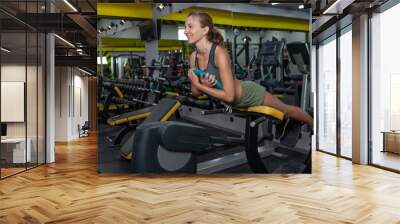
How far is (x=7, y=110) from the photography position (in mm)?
6867

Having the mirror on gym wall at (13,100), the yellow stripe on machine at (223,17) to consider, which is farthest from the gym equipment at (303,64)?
the mirror on gym wall at (13,100)

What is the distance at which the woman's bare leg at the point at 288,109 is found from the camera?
261 inches

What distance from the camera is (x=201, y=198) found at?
5043 mm

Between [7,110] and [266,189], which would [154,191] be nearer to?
[266,189]

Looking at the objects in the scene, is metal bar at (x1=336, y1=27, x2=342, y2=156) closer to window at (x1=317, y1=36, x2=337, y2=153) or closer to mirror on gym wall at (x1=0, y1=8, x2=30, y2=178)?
window at (x1=317, y1=36, x2=337, y2=153)

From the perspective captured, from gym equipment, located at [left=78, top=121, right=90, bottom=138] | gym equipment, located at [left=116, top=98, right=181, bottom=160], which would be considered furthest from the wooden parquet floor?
gym equipment, located at [left=78, top=121, right=90, bottom=138]

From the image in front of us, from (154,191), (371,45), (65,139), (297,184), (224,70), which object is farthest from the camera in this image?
(65,139)

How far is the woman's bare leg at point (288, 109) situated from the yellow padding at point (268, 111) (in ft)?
0.18

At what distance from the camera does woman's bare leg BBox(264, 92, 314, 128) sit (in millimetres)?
6621

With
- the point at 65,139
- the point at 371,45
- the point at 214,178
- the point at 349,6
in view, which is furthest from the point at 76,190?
the point at 65,139

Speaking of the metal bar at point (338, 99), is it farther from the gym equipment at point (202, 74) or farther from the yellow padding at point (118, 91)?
the yellow padding at point (118, 91)

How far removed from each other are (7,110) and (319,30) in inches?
283

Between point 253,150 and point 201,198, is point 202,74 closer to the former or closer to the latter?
point 253,150

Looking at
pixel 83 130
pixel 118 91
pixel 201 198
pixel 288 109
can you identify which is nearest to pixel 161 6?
pixel 118 91
